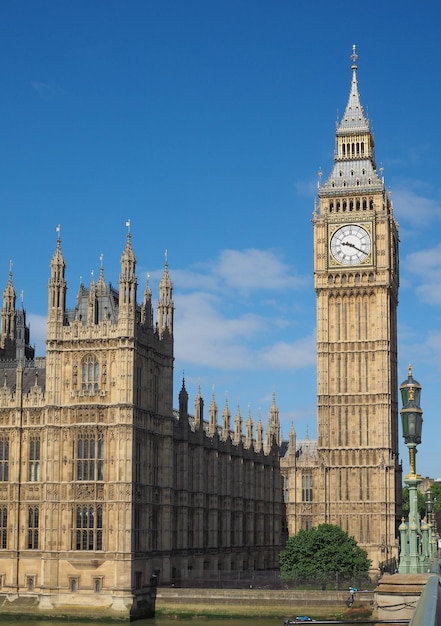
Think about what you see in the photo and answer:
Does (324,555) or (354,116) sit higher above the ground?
(354,116)

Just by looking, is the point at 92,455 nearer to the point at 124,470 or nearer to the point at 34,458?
the point at 124,470

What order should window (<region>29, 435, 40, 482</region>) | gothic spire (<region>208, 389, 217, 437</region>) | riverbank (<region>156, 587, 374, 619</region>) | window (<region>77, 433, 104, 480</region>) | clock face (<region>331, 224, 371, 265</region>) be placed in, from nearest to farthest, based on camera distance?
window (<region>77, 433, 104, 480</region>) → riverbank (<region>156, 587, 374, 619</region>) → window (<region>29, 435, 40, 482</region>) → gothic spire (<region>208, 389, 217, 437</region>) → clock face (<region>331, 224, 371, 265</region>)

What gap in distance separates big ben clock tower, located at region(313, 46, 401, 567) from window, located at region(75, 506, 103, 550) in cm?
4503

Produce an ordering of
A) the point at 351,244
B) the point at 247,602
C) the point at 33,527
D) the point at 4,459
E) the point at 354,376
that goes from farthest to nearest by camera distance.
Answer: the point at 351,244 → the point at 354,376 → the point at 4,459 → the point at 247,602 → the point at 33,527

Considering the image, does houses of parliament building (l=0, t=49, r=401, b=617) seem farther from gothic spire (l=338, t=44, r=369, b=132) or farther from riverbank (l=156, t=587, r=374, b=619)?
gothic spire (l=338, t=44, r=369, b=132)

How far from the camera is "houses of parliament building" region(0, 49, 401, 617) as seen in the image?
217ft

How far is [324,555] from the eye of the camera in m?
83.8

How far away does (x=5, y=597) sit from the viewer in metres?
67.4

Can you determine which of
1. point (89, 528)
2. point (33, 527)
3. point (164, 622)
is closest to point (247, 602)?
point (164, 622)

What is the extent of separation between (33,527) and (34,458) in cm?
440

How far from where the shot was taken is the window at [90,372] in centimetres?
6819

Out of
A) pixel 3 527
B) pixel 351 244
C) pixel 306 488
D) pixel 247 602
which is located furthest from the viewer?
pixel 306 488

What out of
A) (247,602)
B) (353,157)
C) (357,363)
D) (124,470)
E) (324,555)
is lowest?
(247,602)

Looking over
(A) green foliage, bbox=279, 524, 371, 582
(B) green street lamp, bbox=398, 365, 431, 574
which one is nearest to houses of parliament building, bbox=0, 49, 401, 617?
(A) green foliage, bbox=279, 524, 371, 582
